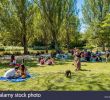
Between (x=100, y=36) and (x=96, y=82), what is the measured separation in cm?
2895

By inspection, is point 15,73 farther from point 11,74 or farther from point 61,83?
point 61,83

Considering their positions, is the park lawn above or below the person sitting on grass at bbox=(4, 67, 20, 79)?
below

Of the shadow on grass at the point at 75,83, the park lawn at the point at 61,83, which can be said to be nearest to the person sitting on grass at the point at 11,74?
the park lawn at the point at 61,83

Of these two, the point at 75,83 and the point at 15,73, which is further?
the point at 15,73

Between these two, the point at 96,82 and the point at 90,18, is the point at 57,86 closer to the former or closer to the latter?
the point at 96,82

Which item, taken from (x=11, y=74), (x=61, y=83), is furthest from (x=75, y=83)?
(x=11, y=74)

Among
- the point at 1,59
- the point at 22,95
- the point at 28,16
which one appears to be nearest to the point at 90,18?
the point at 28,16

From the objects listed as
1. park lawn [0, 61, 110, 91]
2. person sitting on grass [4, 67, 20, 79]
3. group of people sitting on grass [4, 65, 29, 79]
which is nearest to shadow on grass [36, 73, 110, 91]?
park lawn [0, 61, 110, 91]

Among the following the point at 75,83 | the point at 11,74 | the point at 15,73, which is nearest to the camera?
the point at 75,83

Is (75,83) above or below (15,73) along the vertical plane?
below

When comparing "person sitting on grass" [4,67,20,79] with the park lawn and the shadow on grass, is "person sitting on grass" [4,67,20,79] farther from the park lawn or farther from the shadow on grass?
the shadow on grass

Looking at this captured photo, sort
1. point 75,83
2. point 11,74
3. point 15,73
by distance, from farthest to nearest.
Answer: point 15,73, point 11,74, point 75,83

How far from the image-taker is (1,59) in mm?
33906

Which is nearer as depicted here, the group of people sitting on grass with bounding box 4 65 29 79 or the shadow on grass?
the shadow on grass
